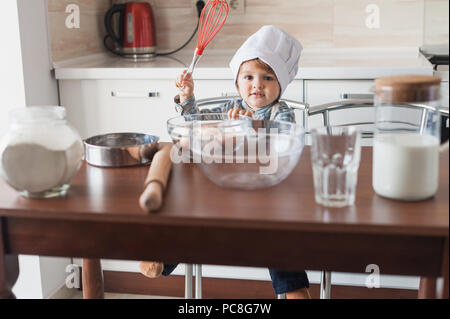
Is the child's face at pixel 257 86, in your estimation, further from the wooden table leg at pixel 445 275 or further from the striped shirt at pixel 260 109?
the wooden table leg at pixel 445 275

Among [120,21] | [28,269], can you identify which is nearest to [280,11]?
[120,21]

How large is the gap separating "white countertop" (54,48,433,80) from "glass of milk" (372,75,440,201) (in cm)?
109

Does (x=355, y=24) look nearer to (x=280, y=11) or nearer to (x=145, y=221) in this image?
(x=280, y=11)

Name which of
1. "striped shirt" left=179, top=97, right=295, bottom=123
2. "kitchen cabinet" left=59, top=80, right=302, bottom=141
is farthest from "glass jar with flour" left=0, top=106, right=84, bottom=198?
"kitchen cabinet" left=59, top=80, right=302, bottom=141

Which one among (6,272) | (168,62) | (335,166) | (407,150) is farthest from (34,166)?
(168,62)

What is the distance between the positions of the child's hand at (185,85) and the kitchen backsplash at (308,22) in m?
0.95

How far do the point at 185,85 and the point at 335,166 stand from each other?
729 mm

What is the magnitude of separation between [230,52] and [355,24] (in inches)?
22.3

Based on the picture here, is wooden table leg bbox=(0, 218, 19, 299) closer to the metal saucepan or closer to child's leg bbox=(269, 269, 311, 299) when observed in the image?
the metal saucepan

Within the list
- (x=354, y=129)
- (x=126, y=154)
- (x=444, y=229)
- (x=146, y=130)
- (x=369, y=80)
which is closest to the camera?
(x=444, y=229)

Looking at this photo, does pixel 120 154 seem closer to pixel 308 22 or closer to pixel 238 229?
pixel 238 229

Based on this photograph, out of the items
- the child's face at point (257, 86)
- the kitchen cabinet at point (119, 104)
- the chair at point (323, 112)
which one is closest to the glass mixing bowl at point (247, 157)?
the chair at point (323, 112)
